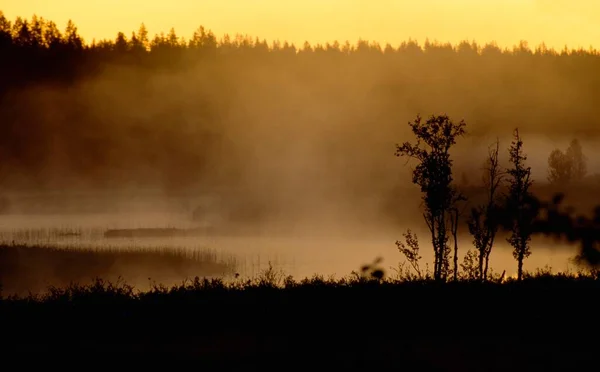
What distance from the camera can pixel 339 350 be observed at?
27.1 meters

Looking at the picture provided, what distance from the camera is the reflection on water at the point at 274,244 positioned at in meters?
121

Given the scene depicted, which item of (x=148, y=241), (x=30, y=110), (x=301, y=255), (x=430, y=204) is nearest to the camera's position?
(x=430, y=204)

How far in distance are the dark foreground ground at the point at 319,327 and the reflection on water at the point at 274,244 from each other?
234 feet

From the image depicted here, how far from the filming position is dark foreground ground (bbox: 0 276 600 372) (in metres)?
25.9

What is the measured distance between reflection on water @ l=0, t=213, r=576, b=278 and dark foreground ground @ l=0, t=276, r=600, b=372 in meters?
71.2

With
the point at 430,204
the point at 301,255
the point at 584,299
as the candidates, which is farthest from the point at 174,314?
the point at 301,255

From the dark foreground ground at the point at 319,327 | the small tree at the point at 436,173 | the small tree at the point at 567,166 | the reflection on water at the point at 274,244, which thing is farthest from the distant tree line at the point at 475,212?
the small tree at the point at 567,166

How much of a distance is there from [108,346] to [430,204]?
32.4 m

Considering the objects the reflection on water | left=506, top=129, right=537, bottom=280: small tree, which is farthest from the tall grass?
left=506, top=129, right=537, bottom=280: small tree

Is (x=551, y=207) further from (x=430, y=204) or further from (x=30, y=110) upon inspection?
(x=30, y=110)

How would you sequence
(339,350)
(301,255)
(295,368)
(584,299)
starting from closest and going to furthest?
(295,368) < (339,350) < (584,299) < (301,255)

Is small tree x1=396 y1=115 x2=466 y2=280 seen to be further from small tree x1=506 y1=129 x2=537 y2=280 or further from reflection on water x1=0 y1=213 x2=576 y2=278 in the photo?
reflection on water x1=0 y1=213 x2=576 y2=278

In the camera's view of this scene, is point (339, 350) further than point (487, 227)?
No

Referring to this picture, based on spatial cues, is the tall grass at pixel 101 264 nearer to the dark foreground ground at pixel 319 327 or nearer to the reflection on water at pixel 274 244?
the reflection on water at pixel 274 244
